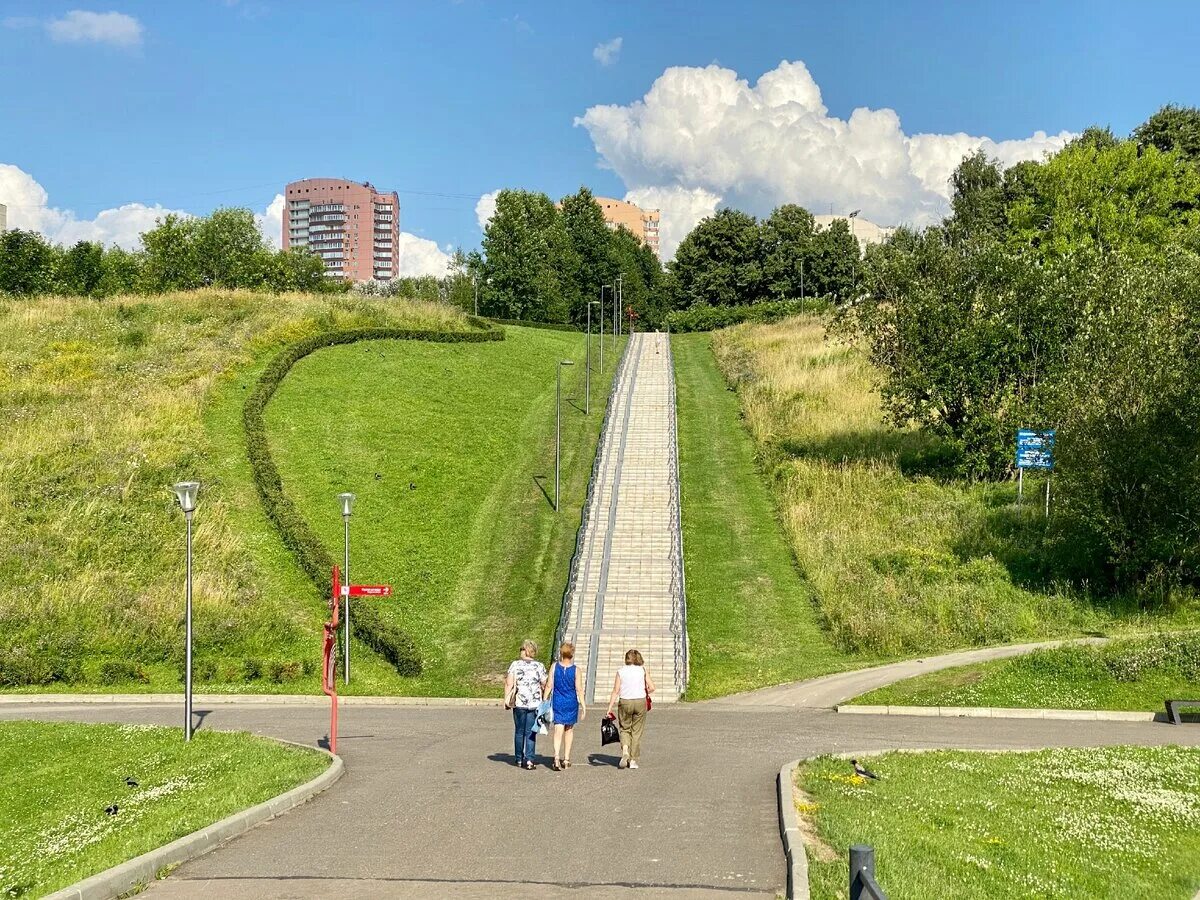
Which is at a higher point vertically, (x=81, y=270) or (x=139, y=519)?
(x=81, y=270)

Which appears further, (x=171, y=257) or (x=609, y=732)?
(x=171, y=257)

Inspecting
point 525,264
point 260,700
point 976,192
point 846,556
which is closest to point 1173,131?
point 976,192

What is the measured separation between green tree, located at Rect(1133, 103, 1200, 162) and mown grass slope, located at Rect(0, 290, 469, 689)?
2529 inches

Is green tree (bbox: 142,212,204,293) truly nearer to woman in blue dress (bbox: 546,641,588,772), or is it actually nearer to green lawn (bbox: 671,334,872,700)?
green lawn (bbox: 671,334,872,700)

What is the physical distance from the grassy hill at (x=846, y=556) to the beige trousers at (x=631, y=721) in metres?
9.95

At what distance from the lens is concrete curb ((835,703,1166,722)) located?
65.0 feet

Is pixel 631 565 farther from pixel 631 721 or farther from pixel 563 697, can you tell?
pixel 563 697

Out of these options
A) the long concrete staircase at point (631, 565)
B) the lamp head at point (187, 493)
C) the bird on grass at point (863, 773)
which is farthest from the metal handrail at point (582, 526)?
the bird on grass at point (863, 773)

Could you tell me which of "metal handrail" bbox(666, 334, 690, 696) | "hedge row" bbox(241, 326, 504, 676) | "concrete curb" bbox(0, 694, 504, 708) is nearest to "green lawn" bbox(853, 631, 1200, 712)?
"metal handrail" bbox(666, 334, 690, 696)

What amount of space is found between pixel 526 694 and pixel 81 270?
90.3m

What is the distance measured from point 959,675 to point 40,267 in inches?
2980

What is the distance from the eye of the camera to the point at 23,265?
7762cm

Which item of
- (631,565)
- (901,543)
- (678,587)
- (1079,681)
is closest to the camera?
(1079,681)

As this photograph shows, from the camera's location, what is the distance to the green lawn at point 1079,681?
2088 centimetres
